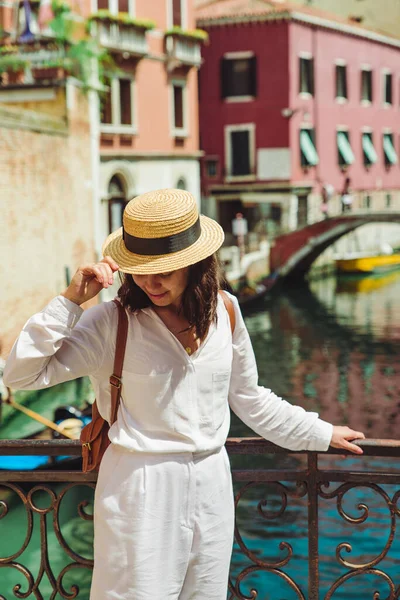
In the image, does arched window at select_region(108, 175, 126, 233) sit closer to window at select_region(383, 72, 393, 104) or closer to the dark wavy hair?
window at select_region(383, 72, 393, 104)

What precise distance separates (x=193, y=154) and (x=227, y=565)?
54.9 feet

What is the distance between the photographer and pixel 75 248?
472 inches

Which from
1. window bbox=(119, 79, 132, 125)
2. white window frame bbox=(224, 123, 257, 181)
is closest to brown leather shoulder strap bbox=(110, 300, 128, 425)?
window bbox=(119, 79, 132, 125)

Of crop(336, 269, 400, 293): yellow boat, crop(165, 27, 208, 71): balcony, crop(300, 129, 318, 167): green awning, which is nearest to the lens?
crop(165, 27, 208, 71): balcony

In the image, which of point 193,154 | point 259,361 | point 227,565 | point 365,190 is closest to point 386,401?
point 259,361

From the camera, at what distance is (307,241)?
2017 cm

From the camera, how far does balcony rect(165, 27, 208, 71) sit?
17234 millimetres

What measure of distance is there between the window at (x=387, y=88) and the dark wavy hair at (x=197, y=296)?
24275mm

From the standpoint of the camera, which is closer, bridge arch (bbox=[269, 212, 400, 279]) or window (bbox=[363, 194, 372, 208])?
bridge arch (bbox=[269, 212, 400, 279])

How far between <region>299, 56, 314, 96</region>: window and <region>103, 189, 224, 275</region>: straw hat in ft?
66.2

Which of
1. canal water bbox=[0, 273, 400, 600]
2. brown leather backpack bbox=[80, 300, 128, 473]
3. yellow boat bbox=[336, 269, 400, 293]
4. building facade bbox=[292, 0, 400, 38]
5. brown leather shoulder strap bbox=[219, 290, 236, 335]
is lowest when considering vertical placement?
yellow boat bbox=[336, 269, 400, 293]

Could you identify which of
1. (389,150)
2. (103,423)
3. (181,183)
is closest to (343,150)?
(389,150)

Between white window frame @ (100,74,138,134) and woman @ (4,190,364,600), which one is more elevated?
white window frame @ (100,74,138,134)

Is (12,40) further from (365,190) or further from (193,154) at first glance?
(365,190)
